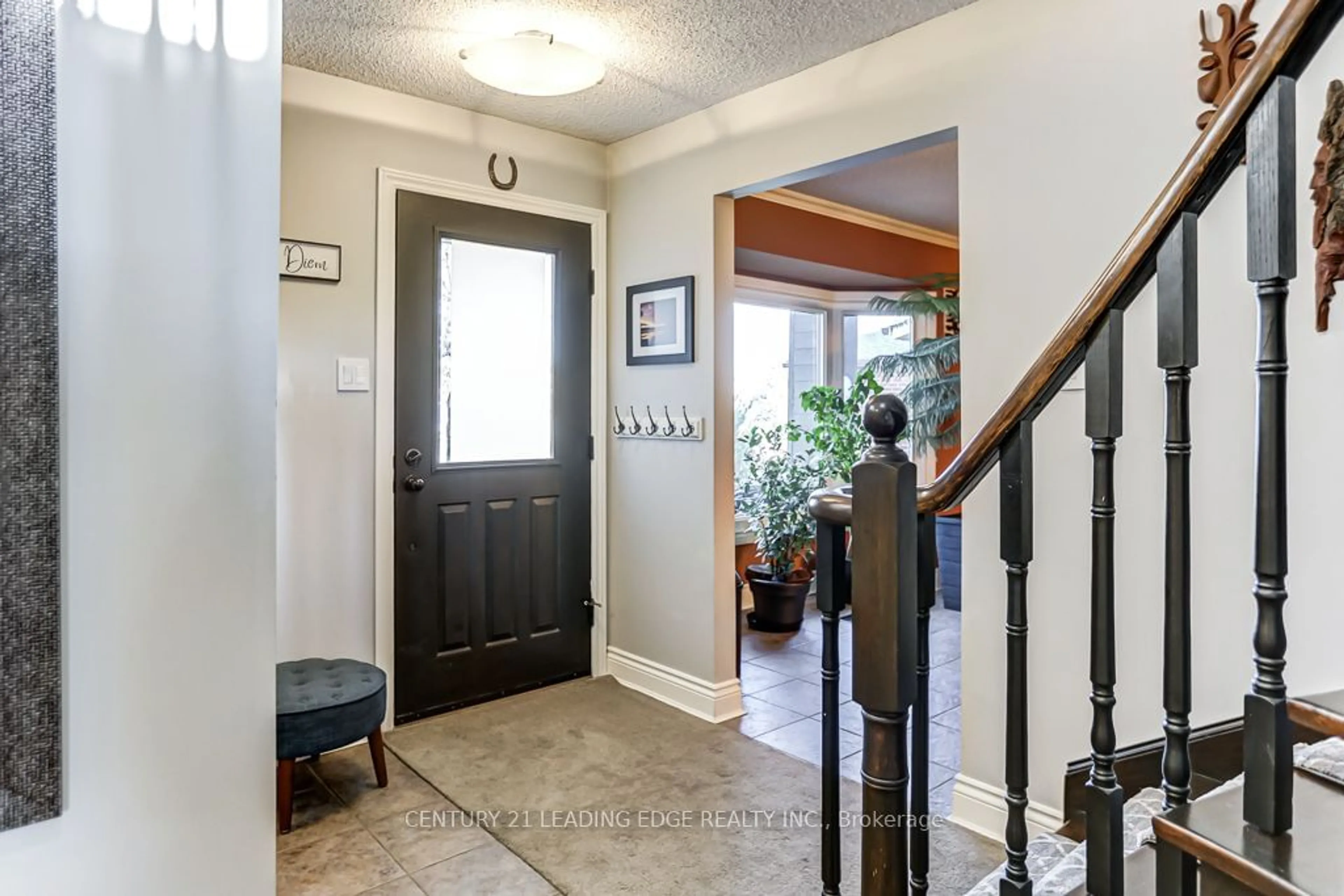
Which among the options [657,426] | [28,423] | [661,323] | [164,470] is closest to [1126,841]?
[164,470]

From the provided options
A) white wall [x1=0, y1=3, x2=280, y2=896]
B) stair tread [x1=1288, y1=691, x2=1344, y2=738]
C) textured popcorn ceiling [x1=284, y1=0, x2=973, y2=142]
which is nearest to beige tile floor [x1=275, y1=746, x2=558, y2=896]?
white wall [x1=0, y1=3, x2=280, y2=896]

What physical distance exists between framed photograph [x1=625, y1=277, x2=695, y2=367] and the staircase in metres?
2.08

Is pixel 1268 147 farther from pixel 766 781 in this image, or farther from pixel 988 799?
pixel 766 781

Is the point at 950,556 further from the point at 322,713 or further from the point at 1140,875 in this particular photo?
the point at 1140,875

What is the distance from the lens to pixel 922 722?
1.21 m

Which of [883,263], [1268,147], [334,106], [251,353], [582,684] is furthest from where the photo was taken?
[883,263]

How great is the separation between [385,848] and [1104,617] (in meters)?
1.99

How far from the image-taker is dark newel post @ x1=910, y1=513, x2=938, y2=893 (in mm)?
1146

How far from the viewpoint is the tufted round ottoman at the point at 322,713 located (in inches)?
88.7

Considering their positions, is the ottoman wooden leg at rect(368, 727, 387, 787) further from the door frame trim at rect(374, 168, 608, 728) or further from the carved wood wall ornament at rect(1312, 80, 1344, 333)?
the carved wood wall ornament at rect(1312, 80, 1344, 333)

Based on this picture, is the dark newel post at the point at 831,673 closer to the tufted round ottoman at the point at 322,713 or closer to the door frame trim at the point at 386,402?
the tufted round ottoman at the point at 322,713

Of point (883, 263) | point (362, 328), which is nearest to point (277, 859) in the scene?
point (362, 328)

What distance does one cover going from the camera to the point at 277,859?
2156 millimetres

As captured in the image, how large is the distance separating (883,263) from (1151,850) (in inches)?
162
